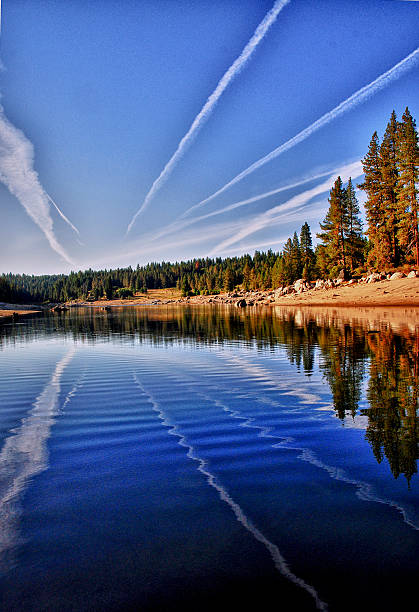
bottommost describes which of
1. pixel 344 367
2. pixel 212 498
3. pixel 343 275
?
pixel 344 367

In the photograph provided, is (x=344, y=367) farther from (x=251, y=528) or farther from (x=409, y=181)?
(x=409, y=181)

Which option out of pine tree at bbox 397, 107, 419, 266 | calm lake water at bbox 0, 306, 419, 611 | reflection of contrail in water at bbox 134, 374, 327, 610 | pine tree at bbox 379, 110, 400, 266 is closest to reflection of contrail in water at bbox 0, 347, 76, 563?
calm lake water at bbox 0, 306, 419, 611

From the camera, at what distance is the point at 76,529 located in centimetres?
362

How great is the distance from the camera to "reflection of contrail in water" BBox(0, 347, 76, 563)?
146 inches

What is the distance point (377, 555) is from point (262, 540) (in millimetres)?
988

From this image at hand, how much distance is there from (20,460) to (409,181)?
2242 inches

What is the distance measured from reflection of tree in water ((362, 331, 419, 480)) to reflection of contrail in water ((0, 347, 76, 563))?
14.8 feet

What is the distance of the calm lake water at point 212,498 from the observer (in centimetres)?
280

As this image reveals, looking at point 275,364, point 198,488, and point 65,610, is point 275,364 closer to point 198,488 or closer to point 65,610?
point 198,488

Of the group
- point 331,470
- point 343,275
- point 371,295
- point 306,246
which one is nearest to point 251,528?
point 331,470

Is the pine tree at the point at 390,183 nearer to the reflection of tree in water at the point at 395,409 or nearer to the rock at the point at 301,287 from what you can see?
the rock at the point at 301,287

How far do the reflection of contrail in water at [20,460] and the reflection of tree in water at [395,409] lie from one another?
4.51 meters

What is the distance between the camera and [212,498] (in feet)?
13.4

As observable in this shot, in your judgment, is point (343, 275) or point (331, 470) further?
point (343, 275)
